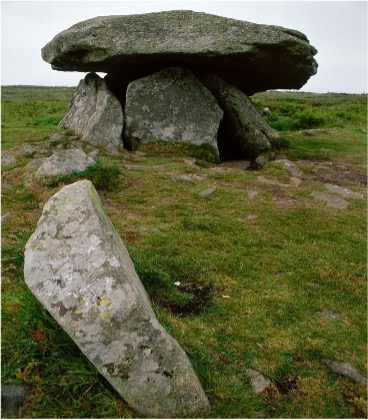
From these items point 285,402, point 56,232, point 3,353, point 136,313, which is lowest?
point 285,402

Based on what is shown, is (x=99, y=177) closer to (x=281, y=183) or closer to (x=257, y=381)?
(x=281, y=183)

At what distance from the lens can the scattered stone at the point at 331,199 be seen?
11992 millimetres

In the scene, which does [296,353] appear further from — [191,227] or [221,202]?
[221,202]

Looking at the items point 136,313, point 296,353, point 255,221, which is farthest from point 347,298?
point 136,313

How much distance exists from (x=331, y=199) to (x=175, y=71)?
793 cm

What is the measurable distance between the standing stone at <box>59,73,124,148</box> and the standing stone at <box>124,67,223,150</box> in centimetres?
47

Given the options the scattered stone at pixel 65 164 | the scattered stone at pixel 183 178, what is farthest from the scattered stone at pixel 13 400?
the scattered stone at pixel 183 178

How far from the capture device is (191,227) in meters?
10.1

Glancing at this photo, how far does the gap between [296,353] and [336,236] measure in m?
4.39

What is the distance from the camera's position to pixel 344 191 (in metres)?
13.2

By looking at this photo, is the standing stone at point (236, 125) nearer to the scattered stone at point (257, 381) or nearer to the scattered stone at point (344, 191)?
the scattered stone at point (344, 191)

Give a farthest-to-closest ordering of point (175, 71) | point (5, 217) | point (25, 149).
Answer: point (175, 71) → point (25, 149) → point (5, 217)

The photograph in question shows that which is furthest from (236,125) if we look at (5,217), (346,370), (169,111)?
(346,370)

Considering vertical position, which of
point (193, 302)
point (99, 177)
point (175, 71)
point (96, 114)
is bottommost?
point (193, 302)
